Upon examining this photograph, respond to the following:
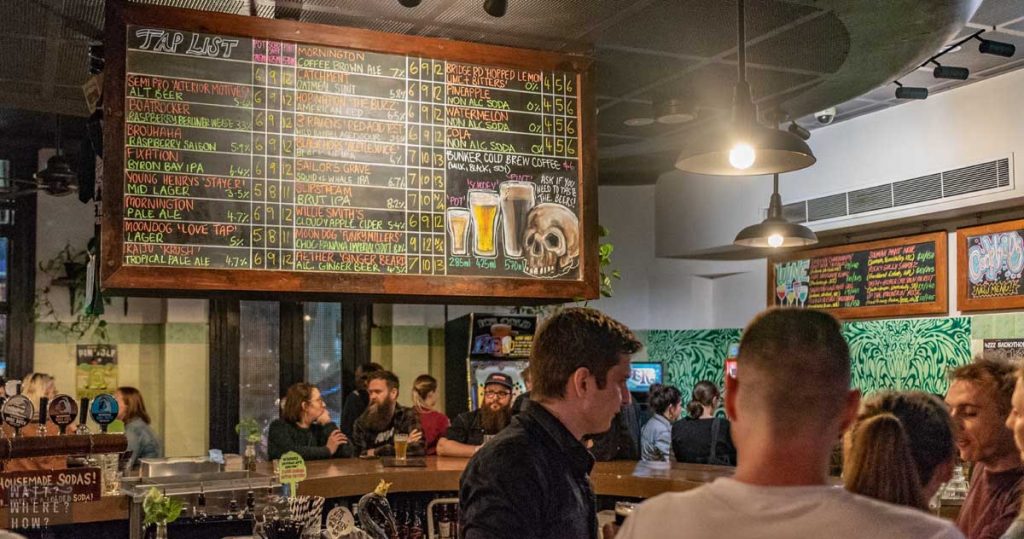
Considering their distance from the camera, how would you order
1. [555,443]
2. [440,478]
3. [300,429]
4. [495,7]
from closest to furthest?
[555,443] < [495,7] < [440,478] < [300,429]

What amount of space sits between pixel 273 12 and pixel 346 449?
2894 mm

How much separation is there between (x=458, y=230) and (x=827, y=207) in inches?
192

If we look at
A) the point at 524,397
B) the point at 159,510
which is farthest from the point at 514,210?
the point at 159,510

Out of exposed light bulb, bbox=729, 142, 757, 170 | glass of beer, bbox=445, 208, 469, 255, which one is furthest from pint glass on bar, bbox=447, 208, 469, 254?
exposed light bulb, bbox=729, 142, 757, 170

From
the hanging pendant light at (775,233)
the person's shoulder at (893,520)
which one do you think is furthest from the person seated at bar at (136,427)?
the person's shoulder at (893,520)

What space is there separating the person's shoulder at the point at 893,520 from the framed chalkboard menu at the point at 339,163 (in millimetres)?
2738

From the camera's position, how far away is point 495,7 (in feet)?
12.6

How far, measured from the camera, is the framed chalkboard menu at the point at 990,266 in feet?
21.9

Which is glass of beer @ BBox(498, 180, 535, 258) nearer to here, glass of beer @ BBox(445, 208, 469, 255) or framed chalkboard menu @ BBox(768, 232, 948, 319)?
glass of beer @ BBox(445, 208, 469, 255)

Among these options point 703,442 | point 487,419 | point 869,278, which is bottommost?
point 703,442

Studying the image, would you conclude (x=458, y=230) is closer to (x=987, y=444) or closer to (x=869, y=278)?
(x=987, y=444)

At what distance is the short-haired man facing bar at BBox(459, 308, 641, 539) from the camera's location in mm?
2086

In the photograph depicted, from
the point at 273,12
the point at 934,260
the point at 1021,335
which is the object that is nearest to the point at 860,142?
the point at 934,260

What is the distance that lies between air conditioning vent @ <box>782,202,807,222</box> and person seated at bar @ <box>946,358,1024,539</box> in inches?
216
